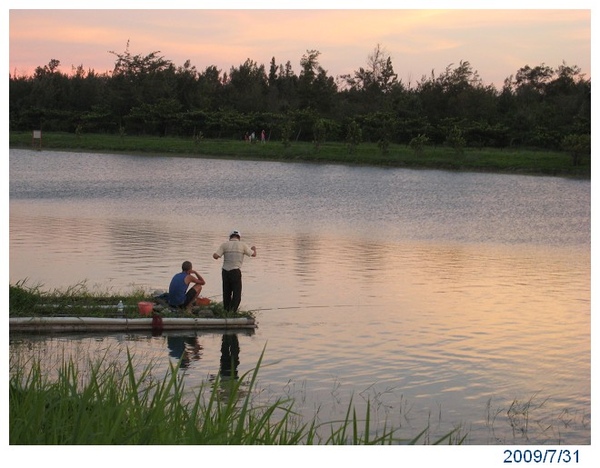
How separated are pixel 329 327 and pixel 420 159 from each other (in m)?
53.7

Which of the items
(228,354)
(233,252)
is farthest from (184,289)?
(228,354)

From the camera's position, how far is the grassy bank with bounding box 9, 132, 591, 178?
2667 inches

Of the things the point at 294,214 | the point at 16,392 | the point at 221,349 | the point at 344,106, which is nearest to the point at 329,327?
the point at 221,349

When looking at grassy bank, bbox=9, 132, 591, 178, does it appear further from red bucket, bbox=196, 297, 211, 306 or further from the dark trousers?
the dark trousers

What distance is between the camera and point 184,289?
56.9 feet

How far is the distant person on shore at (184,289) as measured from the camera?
17.3 meters

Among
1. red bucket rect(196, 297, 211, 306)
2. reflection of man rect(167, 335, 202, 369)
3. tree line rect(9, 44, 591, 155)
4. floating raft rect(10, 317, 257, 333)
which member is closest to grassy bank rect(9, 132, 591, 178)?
tree line rect(9, 44, 591, 155)

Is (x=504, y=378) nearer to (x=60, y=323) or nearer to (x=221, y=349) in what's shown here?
(x=221, y=349)

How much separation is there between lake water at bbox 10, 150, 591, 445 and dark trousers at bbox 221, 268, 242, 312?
721mm

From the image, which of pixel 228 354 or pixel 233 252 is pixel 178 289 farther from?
pixel 228 354

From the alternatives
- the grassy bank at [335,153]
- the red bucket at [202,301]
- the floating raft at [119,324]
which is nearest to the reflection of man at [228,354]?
the floating raft at [119,324]

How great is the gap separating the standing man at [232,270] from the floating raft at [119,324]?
Answer: 52cm

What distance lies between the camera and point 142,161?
7150 cm
